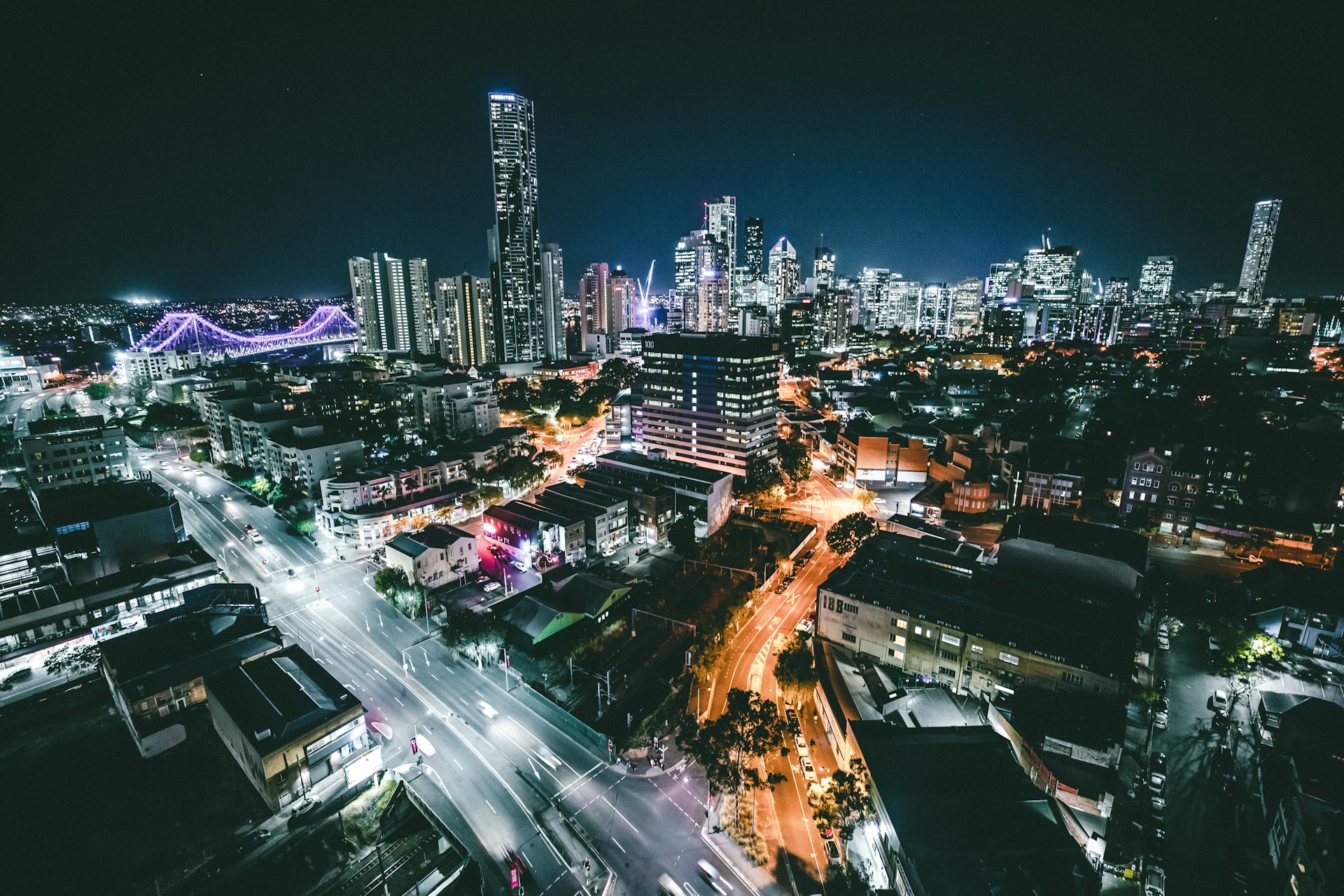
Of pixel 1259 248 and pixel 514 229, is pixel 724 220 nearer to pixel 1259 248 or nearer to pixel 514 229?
pixel 514 229

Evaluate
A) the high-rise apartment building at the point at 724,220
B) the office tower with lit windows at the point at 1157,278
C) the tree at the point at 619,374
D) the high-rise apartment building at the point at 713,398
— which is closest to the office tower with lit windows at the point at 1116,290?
the office tower with lit windows at the point at 1157,278

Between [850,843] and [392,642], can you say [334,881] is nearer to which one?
[392,642]

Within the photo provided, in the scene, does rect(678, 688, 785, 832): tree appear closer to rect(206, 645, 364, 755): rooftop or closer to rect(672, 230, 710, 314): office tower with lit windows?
rect(206, 645, 364, 755): rooftop

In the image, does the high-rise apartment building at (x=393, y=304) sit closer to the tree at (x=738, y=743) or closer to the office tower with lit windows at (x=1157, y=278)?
the tree at (x=738, y=743)

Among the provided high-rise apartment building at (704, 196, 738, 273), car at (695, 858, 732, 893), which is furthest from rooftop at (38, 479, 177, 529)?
high-rise apartment building at (704, 196, 738, 273)

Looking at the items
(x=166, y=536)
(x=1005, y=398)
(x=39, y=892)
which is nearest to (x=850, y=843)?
(x=39, y=892)
